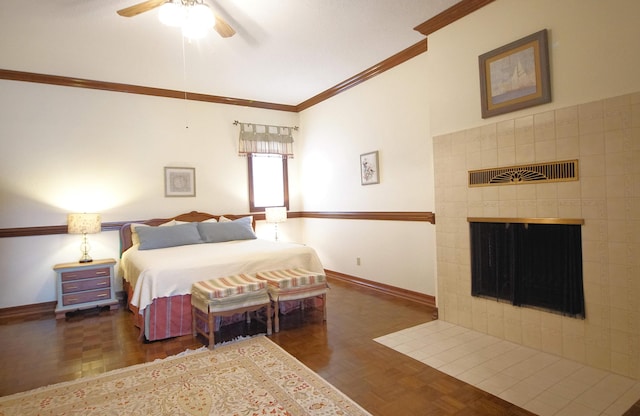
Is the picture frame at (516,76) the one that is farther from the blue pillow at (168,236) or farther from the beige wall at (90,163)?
the beige wall at (90,163)

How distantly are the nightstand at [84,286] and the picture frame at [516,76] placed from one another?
433 centimetres

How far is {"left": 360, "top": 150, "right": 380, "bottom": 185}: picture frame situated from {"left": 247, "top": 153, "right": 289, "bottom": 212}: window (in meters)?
1.70

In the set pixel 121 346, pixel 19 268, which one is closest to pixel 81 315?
pixel 19 268

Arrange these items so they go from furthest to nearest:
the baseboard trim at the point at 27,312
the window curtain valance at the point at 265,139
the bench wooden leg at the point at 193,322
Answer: the window curtain valance at the point at 265,139
the baseboard trim at the point at 27,312
the bench wooden leg at the point at 193,322

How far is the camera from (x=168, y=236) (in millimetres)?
4344

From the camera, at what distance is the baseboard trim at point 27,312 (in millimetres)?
4016

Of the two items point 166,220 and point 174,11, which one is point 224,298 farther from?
point 166,220

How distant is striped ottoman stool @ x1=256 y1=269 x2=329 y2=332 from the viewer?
128 inches

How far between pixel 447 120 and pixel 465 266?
135 centimetres

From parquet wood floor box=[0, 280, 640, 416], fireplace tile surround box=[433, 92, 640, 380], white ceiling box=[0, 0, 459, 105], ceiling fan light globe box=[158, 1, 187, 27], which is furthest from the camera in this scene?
white ceiling box=[0, 0, 459, 105]

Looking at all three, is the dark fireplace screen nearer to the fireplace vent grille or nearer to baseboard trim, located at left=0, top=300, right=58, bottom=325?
the fireplace vent grille

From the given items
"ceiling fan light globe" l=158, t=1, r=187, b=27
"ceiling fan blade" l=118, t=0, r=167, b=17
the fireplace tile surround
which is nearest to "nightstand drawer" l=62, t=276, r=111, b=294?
"ceiling fan blade" l=118, t=0, r=167, b=17

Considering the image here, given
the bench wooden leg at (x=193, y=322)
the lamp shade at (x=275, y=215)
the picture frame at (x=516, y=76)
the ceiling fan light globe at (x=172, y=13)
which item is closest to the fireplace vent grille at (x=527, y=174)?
the picture frame at (x=516, y=76)

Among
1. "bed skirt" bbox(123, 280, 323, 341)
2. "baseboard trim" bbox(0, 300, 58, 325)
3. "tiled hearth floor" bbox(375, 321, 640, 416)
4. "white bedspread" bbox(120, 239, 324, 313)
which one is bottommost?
"tiled hearth floor" bbox(375, 321, 640, 416)
